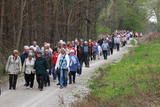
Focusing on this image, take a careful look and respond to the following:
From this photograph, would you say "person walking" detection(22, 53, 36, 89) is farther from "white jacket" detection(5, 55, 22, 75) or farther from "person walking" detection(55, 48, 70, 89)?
"person walking" detection(55, 48, 70, 89)

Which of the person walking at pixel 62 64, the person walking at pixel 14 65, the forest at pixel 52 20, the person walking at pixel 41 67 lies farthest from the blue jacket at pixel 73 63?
the forest at pixel 52 20

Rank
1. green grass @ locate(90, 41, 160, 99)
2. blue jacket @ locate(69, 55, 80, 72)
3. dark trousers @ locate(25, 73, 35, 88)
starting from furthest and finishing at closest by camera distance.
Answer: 1. blue jacket @ locate(69, 55, 80, 72)
2. dark trousers @ locate(25, 73, 35, 88)
3. green grass @ locate(90, 41, 160, 99)

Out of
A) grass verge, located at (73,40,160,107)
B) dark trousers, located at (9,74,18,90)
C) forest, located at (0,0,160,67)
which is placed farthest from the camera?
forest, located at (0,0,160,67)

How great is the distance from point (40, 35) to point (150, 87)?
93.4 feet

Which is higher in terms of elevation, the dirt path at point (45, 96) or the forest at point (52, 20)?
the forest at point (52, 20)

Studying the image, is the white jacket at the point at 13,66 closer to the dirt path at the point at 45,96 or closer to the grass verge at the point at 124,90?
the dirt path at the point at 45,96

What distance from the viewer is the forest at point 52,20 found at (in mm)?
32219

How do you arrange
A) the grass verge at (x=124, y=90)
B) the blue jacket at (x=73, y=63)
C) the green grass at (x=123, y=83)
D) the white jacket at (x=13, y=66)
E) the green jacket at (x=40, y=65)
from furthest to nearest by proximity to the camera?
the blue jacket at (x=73, y=63), the white jacket at (x=13, y=66), the green jacket at (x=40, y=65), the green grass at (x=123, y=83), the grass verge at (x=124, y=90)

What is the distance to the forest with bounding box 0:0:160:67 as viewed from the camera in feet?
106

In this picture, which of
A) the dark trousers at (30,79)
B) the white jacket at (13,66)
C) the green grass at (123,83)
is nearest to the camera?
the green grass at (123,83)

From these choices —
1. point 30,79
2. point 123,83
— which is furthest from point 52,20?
point 123,83

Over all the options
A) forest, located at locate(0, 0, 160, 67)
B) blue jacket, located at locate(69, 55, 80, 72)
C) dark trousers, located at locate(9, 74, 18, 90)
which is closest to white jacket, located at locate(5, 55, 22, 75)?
dark trousers, located at locate(9, 74, 18, 90)

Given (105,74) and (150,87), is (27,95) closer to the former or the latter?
(150,87)

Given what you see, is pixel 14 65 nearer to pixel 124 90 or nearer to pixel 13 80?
pixel 13 80
